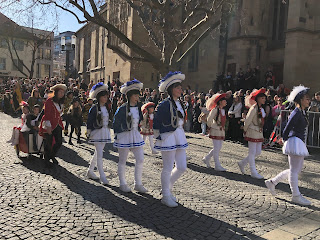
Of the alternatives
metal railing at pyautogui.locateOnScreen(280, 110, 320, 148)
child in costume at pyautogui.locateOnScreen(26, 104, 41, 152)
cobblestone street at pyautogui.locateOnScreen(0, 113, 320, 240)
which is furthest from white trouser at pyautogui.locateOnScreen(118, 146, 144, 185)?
metal railing at pyautogui.locateOnScreen(280, 110, 320, 148)

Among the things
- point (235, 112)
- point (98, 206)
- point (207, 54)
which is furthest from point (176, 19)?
point (98, 206)

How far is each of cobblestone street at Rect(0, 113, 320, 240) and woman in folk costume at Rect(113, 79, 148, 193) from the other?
0.37m

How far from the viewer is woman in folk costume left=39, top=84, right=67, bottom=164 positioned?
24.1 feet

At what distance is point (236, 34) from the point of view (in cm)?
2262

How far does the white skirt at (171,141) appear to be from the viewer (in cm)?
521

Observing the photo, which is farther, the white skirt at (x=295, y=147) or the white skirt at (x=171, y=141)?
the white skirt at (x=295, y=147)

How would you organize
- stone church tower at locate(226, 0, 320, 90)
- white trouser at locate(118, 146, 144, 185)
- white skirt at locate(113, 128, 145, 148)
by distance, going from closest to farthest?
white skirt at locate(113, 128, 145, 148)
white trouser at locate(118, 146, 144, 185)
stone church tower at locate(226, 0, 320, 90)

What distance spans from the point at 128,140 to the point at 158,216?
1.54m

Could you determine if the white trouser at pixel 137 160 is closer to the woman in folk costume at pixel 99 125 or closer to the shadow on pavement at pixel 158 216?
the shadow on pavement at pixel 158 216

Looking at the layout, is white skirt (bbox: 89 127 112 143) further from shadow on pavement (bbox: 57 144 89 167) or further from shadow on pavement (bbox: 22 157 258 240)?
shadow on pavement (bbox: 57 144 89 167)

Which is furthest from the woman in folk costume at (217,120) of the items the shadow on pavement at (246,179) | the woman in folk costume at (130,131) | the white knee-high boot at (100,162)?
the white knee-high boot at (100,162)

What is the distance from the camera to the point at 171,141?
522 cm

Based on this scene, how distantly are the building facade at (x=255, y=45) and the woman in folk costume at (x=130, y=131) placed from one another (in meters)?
11.2

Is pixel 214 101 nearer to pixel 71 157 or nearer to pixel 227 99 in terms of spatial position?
pixel 71 157
